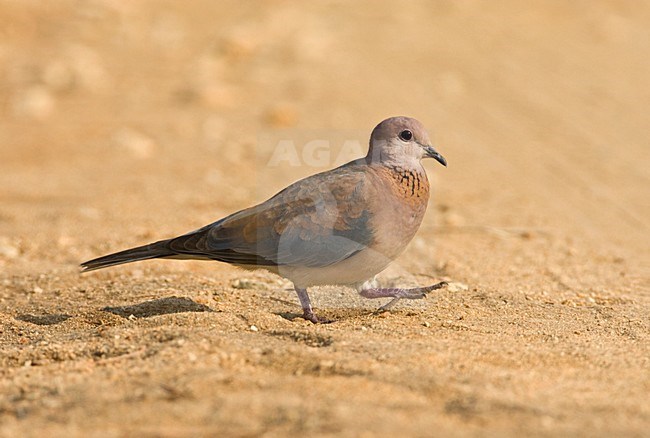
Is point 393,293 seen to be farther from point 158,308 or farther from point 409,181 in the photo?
point 158,308

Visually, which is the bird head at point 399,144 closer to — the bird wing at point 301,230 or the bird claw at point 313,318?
the bird wing at point 301,230

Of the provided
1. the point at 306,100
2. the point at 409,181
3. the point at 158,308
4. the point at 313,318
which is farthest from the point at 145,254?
the point at 306,100

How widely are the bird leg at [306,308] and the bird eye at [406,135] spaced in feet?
3.24

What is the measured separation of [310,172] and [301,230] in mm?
3932

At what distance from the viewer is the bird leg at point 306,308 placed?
15.6 feet

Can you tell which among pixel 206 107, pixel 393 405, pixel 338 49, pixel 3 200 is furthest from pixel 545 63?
pixel 393 405

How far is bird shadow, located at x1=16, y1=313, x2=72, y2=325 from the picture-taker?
16.2ft

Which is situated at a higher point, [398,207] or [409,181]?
[409,181]

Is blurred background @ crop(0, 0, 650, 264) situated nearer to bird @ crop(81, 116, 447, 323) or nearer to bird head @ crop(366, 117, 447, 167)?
bird @ crop(81, 116, 447, 323)

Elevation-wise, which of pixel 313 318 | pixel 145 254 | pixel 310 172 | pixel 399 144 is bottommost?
pixel 313 318

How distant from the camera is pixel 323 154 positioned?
8.95 m

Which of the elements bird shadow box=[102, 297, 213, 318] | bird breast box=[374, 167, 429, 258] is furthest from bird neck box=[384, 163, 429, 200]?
bird shadow box=[102, 297, 213, 318]

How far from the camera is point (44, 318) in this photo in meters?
5.01

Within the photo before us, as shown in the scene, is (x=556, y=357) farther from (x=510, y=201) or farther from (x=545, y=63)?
(x=545, y=63)
